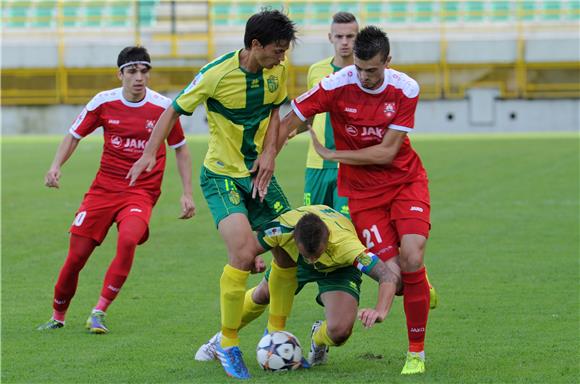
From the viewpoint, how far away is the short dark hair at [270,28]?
21.1 ft

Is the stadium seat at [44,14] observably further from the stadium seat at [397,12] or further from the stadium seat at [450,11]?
the stadium seat at [450,11]

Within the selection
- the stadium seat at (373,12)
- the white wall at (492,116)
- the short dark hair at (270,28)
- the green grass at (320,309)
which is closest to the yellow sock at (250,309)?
the green grass at (320,309)

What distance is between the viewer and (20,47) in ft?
130

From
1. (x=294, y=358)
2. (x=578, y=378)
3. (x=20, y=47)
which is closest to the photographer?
Answer: (x=578, y=378)

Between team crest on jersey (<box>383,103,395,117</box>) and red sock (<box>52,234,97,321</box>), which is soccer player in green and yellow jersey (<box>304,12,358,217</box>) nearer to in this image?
red sock (<box>52,234,97,321</box>)

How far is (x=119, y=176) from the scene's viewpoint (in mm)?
8188

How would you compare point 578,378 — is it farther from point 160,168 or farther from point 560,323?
point 160,168

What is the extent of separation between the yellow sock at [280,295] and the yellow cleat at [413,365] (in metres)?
0.95

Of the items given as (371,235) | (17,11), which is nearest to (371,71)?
(371,235)

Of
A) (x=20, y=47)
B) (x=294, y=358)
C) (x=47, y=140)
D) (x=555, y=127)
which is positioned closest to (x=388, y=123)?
(x=294, y=358)

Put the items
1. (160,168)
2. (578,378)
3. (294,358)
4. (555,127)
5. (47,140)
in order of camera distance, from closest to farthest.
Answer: (578,378) < (294,358) < (160,168) < (47,140) < (555,127)

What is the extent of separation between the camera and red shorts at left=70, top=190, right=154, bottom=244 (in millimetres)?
8008

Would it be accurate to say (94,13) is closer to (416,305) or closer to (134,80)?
Result: (134,80)

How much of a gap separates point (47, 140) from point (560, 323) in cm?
2684
